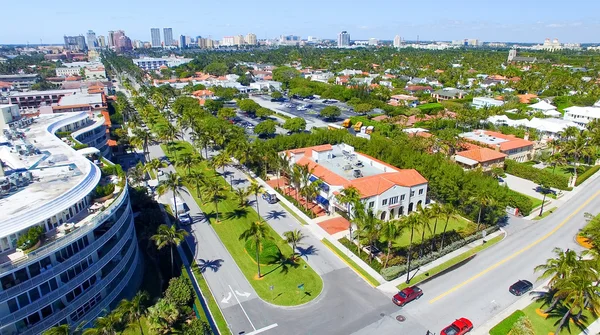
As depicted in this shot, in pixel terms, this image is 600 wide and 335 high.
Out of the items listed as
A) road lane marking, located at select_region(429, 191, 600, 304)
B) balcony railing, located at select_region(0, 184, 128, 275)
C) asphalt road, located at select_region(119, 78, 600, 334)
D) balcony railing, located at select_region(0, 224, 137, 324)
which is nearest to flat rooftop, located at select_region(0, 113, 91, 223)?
balcony railing, located at select_region(0, 184, 128, 275)

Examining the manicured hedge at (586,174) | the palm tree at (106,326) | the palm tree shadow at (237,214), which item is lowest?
the palm tree shadow at (237,214)

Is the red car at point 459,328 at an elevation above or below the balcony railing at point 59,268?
below

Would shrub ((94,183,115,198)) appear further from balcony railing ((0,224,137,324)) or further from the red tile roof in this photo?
the red tile roof

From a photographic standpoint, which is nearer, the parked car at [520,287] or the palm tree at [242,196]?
the parked car at [520,287]

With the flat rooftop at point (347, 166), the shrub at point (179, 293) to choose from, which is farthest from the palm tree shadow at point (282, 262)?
the flat rooftop at point (347, 166)

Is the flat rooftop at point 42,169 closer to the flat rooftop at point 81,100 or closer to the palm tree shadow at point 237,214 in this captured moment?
the palm tree shadow at point 237,214

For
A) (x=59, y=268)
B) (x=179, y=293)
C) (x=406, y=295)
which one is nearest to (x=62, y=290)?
(x=59, y=268)

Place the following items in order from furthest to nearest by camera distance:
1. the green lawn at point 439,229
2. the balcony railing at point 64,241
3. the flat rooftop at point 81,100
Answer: the flat rooftop at point 81,100
the green lawn at point 439,229
the balcony railing at point 64,241
